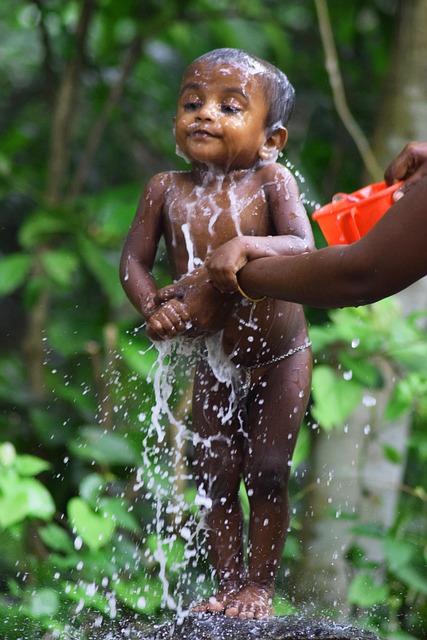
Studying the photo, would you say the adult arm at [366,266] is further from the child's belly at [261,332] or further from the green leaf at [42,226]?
the green leaf at [42,226]

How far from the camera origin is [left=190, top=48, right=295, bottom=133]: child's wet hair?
5.97 feet

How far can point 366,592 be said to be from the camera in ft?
9.64

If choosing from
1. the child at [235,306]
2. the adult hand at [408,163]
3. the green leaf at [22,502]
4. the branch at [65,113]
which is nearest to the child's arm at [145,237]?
the child at [235,306]

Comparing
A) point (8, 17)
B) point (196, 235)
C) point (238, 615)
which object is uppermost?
point (8, 17)

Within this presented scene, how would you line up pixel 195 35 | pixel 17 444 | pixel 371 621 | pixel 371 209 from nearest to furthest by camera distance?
pixel 371 209 < pixel 371 621 < pixel 17 444 < pixel 195 35

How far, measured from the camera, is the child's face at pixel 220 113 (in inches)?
70.5

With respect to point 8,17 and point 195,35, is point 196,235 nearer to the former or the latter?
point 195,35

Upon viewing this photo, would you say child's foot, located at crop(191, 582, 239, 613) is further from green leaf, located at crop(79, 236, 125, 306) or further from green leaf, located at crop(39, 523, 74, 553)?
green leaf, located at crop(79, 236, 125, 306)

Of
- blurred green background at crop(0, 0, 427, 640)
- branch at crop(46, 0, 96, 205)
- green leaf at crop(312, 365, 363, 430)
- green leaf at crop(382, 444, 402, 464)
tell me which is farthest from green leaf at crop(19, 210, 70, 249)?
green leaf at crop(382, 444, 402, 464)

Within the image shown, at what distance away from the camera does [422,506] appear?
362 cm

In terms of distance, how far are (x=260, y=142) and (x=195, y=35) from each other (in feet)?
9.68

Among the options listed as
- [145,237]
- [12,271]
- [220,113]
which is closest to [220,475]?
[145,237]

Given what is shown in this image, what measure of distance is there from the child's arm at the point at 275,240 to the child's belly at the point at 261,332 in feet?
0.53

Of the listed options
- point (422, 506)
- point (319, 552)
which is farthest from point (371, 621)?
point (422, 506)
